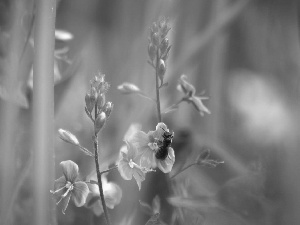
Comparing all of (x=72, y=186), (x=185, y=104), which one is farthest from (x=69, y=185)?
(x=185, y=104)

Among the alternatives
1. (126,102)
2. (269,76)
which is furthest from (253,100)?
(126,102)

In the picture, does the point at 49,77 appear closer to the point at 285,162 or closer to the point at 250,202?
the point at 250,202

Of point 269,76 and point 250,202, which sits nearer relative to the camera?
point 250,202

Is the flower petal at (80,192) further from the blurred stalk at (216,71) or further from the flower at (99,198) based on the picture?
the blurred stalk at (216,71)

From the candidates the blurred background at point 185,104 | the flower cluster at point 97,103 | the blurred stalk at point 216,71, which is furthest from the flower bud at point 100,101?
the blurred stalk at point 216,71

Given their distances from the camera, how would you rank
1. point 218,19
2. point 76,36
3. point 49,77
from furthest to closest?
point 76,36
point 218,19
point 49,77

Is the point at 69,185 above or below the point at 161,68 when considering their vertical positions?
below

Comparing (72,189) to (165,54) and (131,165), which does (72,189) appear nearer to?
(131,165)
